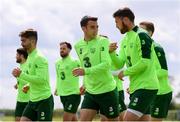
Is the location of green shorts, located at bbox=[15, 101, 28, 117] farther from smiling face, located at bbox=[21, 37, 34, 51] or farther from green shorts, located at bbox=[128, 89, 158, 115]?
green shorts, located at bbox=[128, 89, 158, 115]

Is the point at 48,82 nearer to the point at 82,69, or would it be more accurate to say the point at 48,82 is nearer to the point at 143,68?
the point at 82,69

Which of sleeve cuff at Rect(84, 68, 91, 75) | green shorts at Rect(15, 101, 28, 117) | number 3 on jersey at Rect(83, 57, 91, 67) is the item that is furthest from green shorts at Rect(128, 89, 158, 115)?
green shorts at Rect(15, 101, 28, 117)

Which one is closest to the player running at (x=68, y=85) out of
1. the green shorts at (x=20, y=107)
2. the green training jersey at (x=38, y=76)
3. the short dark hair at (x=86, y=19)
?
the green shorts at (x=20, y=107)

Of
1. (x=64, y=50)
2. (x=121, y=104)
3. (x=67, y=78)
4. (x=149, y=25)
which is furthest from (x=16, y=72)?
(x=64, y=50)

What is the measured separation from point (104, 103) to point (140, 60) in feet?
5.18

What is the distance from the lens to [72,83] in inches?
677

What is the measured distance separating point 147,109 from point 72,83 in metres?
6.67

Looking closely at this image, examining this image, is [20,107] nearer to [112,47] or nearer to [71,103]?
[71,103]

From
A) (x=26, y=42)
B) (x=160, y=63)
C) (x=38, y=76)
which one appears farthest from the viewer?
(x=160, y=63)

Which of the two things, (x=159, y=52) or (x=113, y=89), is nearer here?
(x=113, y=89)

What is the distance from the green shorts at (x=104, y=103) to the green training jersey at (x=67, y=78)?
5.58 m

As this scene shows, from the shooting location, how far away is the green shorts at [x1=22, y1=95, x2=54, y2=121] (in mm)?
12039

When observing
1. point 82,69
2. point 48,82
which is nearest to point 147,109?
point 82,69

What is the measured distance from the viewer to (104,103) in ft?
37.7
